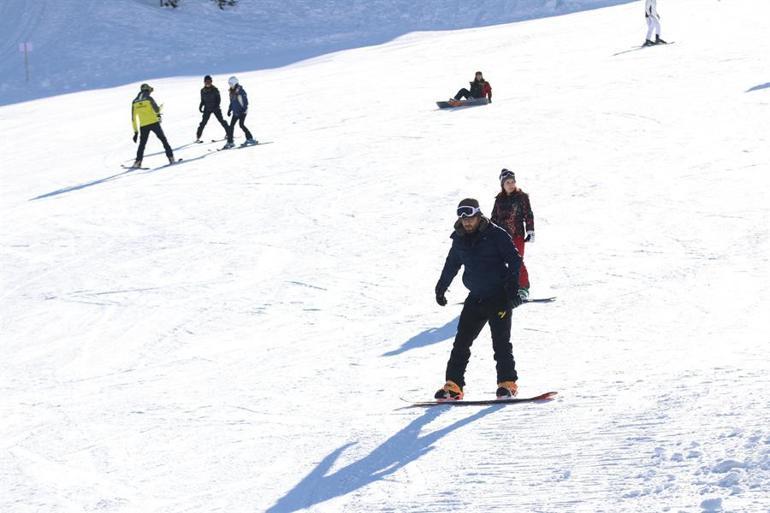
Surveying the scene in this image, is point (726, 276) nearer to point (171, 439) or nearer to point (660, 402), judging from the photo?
point (660, 402)

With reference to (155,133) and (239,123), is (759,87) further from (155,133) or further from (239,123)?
(155,133)

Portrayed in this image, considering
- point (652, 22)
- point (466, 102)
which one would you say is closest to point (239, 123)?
point (466, 102)

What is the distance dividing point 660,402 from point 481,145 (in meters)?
11.6

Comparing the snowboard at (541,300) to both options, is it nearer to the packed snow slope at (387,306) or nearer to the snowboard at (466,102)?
the packed snow slope at (387,306)

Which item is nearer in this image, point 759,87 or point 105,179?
point 105,179

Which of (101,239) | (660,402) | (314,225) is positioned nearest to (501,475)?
(660,402)

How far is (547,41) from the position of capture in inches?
1193

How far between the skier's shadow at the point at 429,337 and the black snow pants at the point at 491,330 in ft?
6.37

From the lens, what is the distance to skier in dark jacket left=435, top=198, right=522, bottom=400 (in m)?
7.71

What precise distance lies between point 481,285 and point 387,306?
154 inches

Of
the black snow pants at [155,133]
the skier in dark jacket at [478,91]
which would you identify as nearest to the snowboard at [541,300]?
the black snow pants at [155,133]

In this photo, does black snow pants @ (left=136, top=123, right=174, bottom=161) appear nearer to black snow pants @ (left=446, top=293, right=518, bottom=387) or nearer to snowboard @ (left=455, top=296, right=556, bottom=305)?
snowboard @ (left=455, top=296, right=556, bottom=305)

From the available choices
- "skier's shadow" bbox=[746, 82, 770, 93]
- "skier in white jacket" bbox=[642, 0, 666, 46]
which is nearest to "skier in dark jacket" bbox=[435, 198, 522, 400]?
"skier's shadow" bbox=[746, 82, 770, 93]

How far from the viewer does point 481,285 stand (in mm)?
7879
